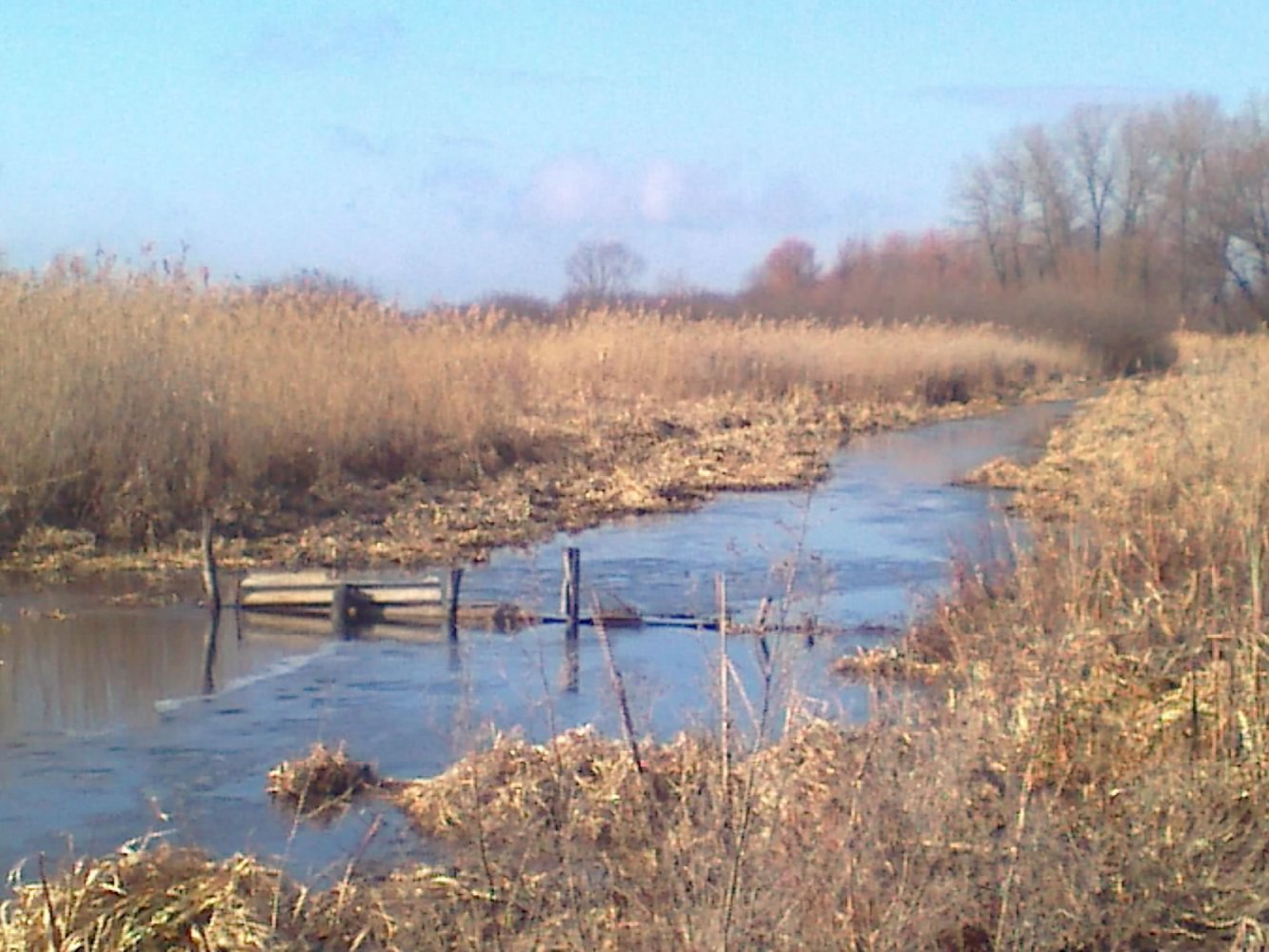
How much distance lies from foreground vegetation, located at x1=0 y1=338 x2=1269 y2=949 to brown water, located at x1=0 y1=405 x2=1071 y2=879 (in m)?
0.33

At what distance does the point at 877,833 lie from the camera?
4.57 m

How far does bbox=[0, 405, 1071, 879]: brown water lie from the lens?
19.7 feet

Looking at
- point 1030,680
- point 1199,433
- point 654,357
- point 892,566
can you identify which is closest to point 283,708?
point 1030,680

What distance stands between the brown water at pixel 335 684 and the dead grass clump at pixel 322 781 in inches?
4.0

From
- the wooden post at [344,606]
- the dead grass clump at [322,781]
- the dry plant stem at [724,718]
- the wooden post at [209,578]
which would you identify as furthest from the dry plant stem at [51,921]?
the wooden post at [209,578]

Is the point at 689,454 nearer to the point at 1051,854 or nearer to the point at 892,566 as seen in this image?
the point at 892,566

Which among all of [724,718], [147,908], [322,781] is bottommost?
[322,781]

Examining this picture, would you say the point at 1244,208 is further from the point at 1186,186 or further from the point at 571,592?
the point at 571,592

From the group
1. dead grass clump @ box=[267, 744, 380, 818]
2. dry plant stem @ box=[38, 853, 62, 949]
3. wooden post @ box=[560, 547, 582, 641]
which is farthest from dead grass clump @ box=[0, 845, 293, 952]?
wooden post @ box=[560, 547, 582, 641]

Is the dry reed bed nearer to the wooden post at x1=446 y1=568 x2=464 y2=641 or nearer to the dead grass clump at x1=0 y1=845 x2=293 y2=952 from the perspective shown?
the wooden post at x1=446 y1=568 x2=464 y2=641

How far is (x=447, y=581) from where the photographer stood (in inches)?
396

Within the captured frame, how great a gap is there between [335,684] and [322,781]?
6.76 feet

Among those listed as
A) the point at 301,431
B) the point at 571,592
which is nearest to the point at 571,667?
the point at 571,592

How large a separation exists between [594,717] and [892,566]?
583 cm
